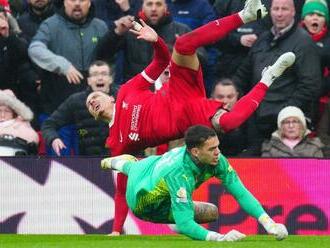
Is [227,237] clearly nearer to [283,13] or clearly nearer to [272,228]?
[272,228]

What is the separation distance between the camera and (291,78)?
609 inches

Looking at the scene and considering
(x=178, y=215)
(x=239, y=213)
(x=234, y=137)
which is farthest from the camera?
(x=234, y=137)

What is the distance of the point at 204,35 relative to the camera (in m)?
13.1

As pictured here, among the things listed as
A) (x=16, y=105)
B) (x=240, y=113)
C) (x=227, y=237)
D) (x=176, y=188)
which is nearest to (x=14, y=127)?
(x=16, y=105)

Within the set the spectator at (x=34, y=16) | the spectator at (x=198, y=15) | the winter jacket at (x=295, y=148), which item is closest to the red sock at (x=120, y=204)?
the winter jacket at (x=295, y=148)

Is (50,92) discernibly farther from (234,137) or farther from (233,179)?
(233,179)

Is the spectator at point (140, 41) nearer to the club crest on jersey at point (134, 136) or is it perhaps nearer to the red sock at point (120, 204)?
the club crest on jersey at point (134, 136)

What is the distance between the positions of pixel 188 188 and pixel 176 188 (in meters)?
0.11

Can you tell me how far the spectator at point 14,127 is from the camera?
15.4 metres

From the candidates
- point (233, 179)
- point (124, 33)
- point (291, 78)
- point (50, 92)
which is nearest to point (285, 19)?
point (291, 78)

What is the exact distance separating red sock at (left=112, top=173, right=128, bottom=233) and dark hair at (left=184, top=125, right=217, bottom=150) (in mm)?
2179

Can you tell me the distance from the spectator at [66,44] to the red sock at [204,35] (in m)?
3.10

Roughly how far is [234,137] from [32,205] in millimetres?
2607

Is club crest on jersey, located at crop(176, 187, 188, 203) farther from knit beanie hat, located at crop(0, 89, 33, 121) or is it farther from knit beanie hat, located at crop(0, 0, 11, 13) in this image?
knit beanie hat, located at crop(0, 0, 11, 13)
